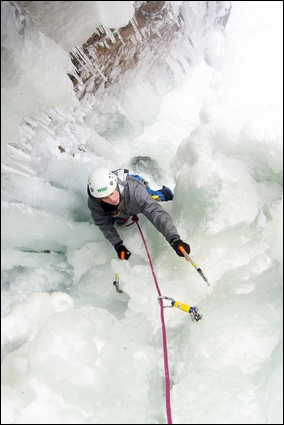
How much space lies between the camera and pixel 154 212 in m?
2.78

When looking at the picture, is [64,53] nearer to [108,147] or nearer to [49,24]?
[49,24]

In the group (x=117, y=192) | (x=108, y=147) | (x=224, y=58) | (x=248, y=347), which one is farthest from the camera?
(x=224, y=58)

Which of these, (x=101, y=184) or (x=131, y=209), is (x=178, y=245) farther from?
(x=101, y=184)

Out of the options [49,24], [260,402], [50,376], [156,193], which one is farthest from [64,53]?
[260,402]

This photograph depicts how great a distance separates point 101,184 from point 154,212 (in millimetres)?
522

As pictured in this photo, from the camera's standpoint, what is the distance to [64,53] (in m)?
2.58

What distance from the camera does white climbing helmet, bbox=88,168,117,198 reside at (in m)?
2.74

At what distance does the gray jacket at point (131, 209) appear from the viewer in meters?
2.72

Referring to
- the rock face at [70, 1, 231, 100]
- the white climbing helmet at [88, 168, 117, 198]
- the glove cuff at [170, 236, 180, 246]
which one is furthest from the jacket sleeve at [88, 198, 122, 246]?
the rock face at [70, 1, 231, 100]

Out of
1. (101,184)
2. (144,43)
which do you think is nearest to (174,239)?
(101,184)

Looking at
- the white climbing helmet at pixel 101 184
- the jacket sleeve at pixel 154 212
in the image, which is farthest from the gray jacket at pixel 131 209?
the white climbing helmet at pixel 101 184

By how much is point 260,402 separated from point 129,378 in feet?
2.63

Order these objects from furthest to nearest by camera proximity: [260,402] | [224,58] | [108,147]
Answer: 1. [224,58]
2. [108,147]
3. [260,402]

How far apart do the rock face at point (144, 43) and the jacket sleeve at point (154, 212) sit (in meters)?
2.00
